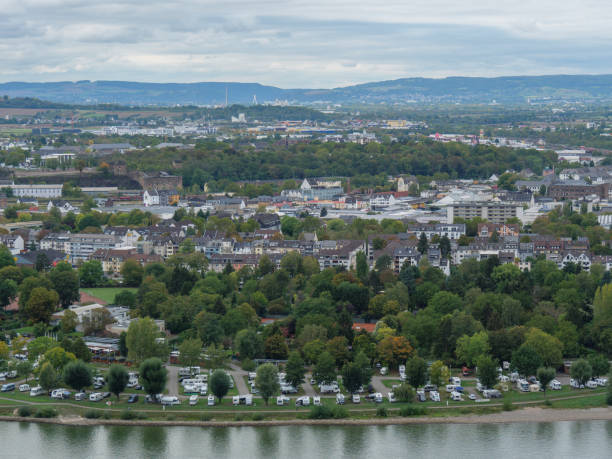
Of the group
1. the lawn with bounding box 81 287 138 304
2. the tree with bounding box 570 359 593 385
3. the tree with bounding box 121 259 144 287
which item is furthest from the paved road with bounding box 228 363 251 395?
the tree with bounding box 121 259 144 287

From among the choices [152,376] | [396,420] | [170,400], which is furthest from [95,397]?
[396,420]

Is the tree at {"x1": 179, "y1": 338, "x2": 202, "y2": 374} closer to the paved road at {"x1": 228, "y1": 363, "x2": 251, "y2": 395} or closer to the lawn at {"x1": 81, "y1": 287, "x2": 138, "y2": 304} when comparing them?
the paved road at {"x1": 228, "y1": 363, "x2": 251, "y2": 395}

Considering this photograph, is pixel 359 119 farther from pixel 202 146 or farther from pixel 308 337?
pixel 308 337

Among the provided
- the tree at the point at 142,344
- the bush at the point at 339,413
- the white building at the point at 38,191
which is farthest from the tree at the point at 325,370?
the white building at the point at 38,191

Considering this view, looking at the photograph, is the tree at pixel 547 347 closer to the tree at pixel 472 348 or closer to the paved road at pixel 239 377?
the tree at pixel 472 348

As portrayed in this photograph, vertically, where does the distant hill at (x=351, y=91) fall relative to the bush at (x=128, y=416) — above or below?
above

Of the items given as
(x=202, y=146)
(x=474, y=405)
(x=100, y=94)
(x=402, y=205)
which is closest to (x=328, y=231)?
(x=402, y=205)
